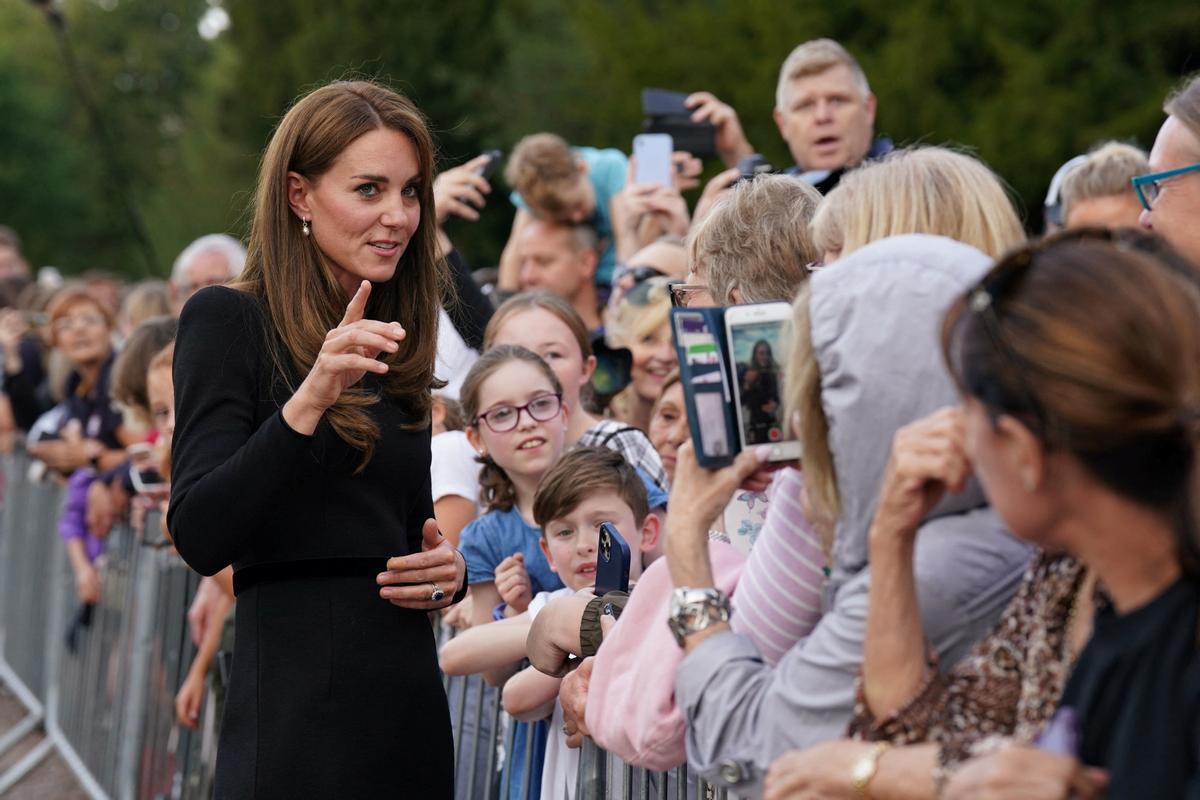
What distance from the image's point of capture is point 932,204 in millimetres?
2553

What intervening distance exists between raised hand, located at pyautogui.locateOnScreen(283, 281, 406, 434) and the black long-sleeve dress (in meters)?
0.11

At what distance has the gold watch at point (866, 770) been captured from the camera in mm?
2197

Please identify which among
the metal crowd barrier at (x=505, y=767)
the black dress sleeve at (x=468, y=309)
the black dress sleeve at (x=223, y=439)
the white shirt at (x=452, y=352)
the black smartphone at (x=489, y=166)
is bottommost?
the metal crowd barrier at (x=505, y=767)

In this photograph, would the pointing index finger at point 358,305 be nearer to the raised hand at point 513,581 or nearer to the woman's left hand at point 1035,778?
the raised hand at point 513,581

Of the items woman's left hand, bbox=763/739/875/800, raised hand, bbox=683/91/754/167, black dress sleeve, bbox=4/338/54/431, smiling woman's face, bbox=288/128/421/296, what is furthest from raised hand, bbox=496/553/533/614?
black dress sleeve, bbox=4/338/54/431

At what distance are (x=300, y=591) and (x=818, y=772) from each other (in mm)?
1432

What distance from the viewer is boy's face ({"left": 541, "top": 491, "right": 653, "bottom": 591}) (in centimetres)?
409

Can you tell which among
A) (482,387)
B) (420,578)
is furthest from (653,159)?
(420,578)

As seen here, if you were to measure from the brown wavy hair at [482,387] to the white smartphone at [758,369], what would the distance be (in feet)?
6.90

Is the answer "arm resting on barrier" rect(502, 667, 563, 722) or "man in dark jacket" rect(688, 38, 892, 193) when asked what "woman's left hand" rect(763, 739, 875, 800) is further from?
"man in dark jacket" rect(688, 38, 892, 193)

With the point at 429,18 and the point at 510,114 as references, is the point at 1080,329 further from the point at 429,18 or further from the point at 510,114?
the point at 429,18

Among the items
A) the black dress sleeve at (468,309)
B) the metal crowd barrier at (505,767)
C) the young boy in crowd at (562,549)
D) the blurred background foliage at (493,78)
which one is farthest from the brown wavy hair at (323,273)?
the black dress sleeve at (468,309)

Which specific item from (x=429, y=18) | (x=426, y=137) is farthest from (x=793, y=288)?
(x=429, y=18)

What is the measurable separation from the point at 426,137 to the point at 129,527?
13.9 ft
